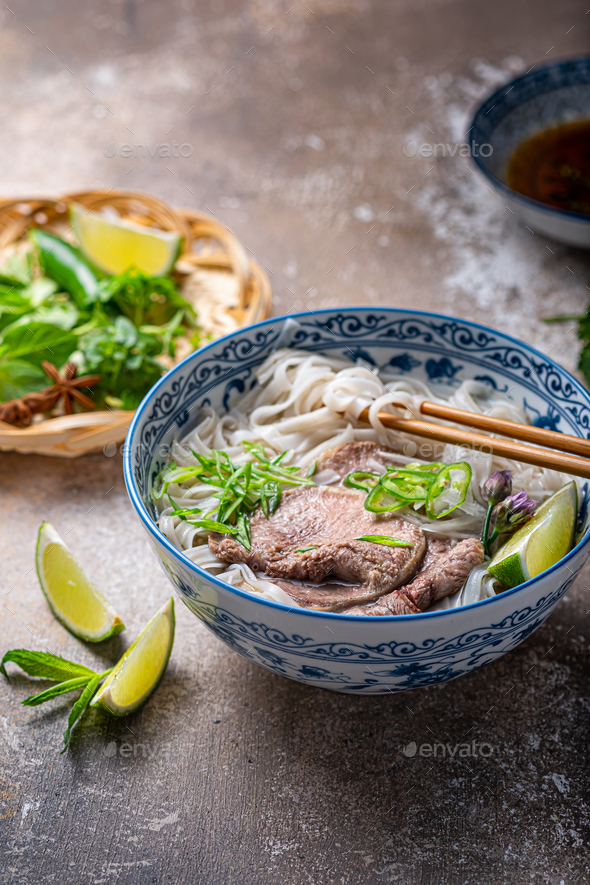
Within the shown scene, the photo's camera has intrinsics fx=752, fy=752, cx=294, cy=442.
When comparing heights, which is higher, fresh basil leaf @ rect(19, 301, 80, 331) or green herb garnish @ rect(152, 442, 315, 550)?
green herb garnish @ rect(152, 442, 315, 550)

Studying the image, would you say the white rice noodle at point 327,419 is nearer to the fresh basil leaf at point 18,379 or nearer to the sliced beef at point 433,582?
the sliced beef at point 433,582

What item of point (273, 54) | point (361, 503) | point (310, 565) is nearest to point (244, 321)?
point (361, 503)

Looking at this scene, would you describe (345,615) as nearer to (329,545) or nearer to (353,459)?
(329,545)

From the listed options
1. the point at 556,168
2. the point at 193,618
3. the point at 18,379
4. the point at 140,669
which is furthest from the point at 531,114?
the point at 140,669

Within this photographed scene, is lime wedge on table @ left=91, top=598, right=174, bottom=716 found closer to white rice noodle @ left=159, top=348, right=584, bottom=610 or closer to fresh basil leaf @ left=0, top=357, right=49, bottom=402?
white rice noodle @ left=159, top=348, right=584, bottom=610

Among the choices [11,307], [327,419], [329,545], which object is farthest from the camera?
[11,307]

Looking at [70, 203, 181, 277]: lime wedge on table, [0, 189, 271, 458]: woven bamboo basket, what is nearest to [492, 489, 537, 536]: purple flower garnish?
[0, 189, 271, 458]: woven bamboo basket

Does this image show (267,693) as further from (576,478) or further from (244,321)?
(244,321)

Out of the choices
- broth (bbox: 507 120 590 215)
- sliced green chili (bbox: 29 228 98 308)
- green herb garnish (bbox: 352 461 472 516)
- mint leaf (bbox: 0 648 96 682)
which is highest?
broth (bbox: 507 120 590 215)
